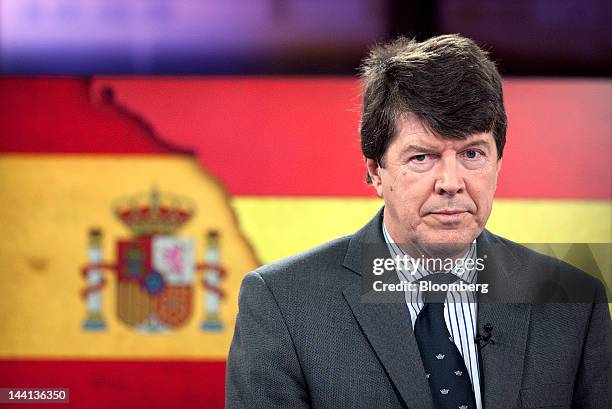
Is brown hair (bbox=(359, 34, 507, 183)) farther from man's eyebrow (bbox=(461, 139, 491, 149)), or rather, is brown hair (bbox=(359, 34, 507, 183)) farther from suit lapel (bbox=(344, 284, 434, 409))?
suit lapel (bbox=(344, 284, 434, 409))

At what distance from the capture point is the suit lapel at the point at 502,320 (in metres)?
1.19

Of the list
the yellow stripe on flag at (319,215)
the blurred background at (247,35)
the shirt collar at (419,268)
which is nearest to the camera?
the shirt collar at (419,268)

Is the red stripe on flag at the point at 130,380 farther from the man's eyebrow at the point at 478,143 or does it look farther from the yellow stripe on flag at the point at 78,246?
the man's eyebrow at the point at 478,143

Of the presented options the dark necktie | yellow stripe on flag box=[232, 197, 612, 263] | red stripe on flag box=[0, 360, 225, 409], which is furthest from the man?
red stripe on flag box=[0, 360, 225, 409]

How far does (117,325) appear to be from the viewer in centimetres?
236

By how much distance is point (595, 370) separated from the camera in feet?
4.13

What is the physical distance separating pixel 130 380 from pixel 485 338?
4.53 ft

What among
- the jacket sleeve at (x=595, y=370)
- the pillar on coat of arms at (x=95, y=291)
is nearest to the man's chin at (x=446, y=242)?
the jacket sleeve at (x=595, y=370)

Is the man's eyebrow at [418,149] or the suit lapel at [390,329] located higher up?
the man's eyebrow at [418,149]

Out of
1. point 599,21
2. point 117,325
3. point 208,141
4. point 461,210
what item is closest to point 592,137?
point 599,21

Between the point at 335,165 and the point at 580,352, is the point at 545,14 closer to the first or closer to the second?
the point at 335,165

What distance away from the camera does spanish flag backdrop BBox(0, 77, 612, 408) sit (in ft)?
7.73

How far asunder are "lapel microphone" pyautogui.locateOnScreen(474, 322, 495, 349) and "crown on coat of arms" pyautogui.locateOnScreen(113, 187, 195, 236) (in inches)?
51.8

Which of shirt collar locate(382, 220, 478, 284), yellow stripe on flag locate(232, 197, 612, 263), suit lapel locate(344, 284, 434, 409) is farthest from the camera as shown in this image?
yellow stripe on flag locate(232, 197, 612, 263)
